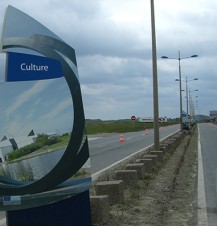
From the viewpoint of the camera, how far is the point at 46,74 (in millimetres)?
5891

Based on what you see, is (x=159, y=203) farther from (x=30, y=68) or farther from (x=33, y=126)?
(x=30, y=68)

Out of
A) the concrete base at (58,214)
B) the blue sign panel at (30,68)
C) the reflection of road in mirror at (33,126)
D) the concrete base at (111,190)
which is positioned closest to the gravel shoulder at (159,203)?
the concrete base at (111,190)

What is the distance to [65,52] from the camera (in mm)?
6145

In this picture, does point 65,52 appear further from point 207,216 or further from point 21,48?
point 207,216

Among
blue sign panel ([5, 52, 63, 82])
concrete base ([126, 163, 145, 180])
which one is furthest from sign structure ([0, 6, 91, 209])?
concrete base ([126, 163, 145, 180])

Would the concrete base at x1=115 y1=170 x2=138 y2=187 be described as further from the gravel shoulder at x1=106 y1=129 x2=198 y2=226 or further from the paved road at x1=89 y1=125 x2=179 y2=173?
the paved road at x1=89 y1=125 x2=179 y2=173

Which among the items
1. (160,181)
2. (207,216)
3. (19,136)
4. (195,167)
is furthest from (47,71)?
(195,167)

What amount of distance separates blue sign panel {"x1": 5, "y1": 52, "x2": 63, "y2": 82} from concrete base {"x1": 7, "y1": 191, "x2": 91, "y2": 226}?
1659 millimetres

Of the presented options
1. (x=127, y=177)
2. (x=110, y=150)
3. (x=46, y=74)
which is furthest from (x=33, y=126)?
(x=110, y=150)

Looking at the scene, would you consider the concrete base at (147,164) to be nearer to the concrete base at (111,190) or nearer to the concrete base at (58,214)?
the concrete base at (111,190)

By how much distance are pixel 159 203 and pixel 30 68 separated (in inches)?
180

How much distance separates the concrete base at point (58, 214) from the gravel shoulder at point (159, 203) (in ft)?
3.13

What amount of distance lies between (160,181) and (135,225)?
495cm

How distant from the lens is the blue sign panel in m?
5.53
